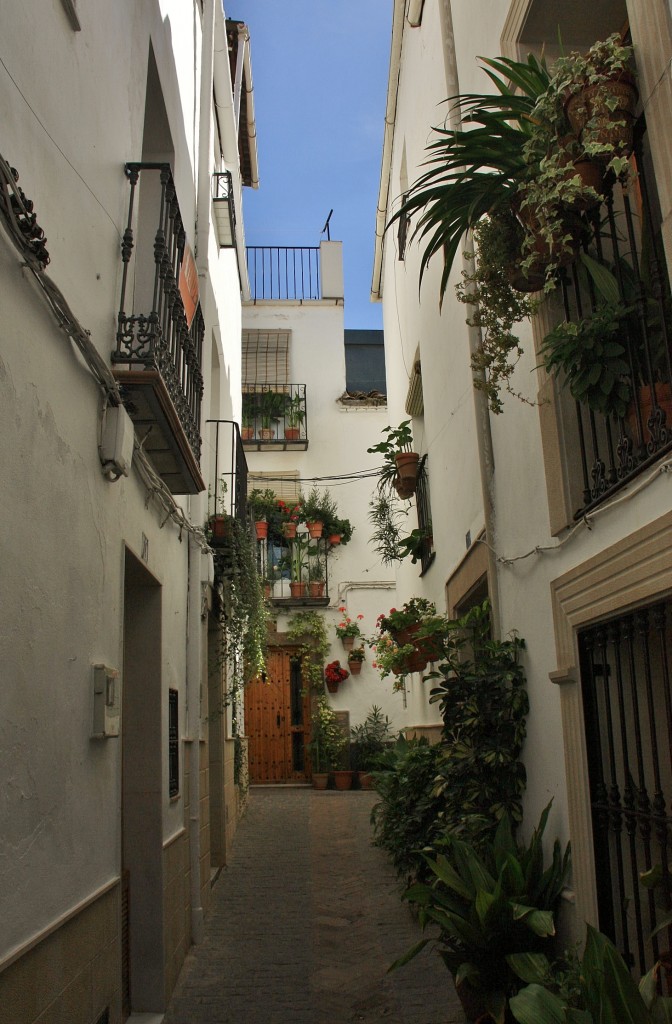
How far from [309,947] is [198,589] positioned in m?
2.71

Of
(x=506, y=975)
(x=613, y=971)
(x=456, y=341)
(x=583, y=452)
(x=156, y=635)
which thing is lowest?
(x=506, y=975)

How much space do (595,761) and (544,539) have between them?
113 centimetres

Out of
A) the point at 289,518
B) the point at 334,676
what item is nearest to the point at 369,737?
the point at 334,676

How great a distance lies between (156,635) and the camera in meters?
5.67

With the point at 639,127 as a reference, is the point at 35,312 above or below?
below

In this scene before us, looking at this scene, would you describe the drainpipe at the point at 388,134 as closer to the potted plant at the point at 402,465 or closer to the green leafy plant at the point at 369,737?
the potted plant at the point at 402,465

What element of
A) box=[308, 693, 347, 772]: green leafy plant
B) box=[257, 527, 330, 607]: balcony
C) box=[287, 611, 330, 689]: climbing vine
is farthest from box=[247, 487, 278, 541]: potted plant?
box=[308, 693, 347, 772]: green leafy plant

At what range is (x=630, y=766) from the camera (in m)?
3.73

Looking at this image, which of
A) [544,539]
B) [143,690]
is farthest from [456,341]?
[143,690]

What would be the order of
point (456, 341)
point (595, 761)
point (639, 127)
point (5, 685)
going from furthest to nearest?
point (456, 341) → point (595, 761) → point (639, 127) → point (5, 685)

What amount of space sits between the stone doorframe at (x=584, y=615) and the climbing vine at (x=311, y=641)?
11.8 meters

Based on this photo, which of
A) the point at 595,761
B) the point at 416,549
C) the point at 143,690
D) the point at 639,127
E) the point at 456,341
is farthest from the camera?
the point at 416,549

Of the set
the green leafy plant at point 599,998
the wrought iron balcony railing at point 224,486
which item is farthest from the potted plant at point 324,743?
the green leafy plant at point 599,998

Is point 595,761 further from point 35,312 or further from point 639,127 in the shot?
point 35,312
